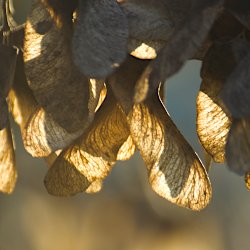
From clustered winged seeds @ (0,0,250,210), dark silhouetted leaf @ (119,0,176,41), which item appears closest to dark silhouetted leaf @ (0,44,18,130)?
clustered winged seeds @ (0,0,250,210)

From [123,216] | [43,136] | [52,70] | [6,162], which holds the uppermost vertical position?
[52,70]

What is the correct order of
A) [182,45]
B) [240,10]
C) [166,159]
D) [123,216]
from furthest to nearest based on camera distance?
[123,216], [166,159], [240,10], [182,45]

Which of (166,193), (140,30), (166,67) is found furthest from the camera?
(166,193)

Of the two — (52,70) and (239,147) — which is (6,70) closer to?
(52,70)

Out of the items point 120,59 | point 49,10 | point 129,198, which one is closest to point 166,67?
point 120,59

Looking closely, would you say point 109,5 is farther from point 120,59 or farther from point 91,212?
point 91,212

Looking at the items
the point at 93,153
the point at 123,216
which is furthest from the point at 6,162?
the point at 123,216

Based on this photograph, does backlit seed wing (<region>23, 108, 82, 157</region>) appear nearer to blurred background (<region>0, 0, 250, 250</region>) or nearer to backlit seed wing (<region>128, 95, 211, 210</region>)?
backlit seed wing (<region>128, 95, 211, 210</region>)

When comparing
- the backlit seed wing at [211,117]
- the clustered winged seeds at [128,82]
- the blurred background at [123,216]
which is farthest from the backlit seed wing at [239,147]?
the blurred background at [123,216]
